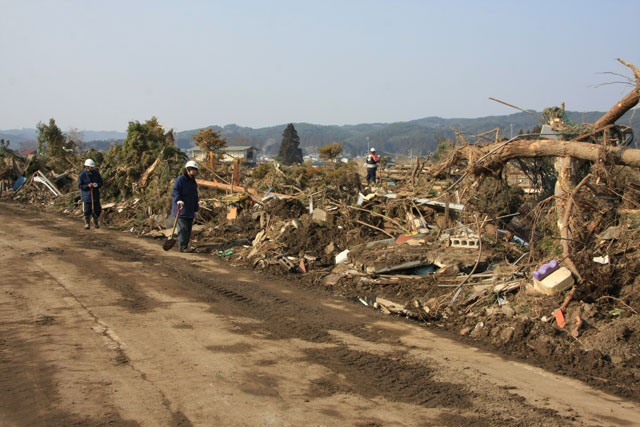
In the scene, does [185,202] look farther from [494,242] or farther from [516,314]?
[516,314]

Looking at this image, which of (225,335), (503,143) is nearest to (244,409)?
(225,335)

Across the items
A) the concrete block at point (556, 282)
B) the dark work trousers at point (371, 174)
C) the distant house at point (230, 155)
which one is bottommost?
the concrete block at point (556, 282)

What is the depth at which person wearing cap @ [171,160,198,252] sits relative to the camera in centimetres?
1158

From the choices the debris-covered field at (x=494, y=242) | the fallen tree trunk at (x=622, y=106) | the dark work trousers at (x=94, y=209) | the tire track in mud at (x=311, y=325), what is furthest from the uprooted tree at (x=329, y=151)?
the fallen tree trunk at (x=622, y=106)

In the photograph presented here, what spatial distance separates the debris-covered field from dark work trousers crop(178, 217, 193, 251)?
25.5 inches

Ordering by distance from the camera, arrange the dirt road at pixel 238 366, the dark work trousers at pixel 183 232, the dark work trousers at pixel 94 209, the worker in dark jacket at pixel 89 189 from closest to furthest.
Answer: the dirt road at pixel 238 366
the dark work trousers at pixel 183 232
the worker in dark jacket at pixel 89 189
the dark work trousers at pixel 94 209

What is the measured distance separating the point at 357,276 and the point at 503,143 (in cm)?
340

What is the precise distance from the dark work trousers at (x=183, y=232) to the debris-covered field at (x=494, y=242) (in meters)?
0.65

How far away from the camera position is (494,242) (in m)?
9.89

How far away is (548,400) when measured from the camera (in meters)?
4.78

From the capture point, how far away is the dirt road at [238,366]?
4277 mm

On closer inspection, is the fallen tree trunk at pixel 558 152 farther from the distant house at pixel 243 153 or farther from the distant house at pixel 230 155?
the distant house at pixel 243 153

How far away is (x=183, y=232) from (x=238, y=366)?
6.98m

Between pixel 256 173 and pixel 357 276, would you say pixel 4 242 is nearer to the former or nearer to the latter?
pixel 357 276
